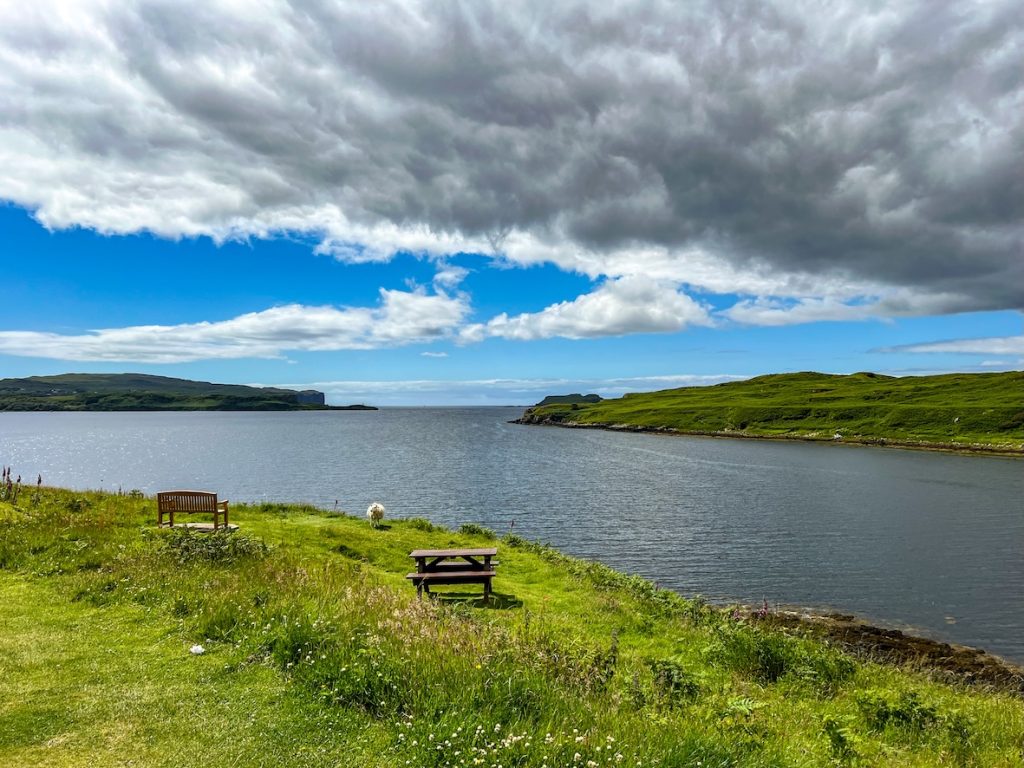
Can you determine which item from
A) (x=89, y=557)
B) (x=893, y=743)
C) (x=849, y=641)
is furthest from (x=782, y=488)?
(x=89, y=557)

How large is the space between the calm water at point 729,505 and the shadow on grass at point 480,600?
12921mm

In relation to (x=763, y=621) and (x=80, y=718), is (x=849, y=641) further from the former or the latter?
(x=80, y=718)

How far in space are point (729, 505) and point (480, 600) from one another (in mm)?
40895

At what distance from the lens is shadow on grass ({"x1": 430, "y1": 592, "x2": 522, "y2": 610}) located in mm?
18656

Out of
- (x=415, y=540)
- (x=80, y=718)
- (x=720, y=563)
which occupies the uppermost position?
(x=80, y=718)

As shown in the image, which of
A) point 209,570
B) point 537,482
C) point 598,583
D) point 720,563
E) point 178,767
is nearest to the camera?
point 178,767

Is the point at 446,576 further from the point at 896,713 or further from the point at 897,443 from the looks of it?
the point at 897,443

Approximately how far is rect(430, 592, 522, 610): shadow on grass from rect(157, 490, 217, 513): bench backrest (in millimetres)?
10061

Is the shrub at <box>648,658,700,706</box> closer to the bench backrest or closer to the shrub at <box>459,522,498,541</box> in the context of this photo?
the bench backrest

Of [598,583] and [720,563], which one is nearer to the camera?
[598,583]

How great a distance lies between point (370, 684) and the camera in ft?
28.1

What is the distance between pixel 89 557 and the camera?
15.6 m

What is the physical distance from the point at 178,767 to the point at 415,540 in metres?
22.0

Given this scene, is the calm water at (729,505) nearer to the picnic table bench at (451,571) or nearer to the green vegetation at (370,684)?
the green vegetation at (370,684)
